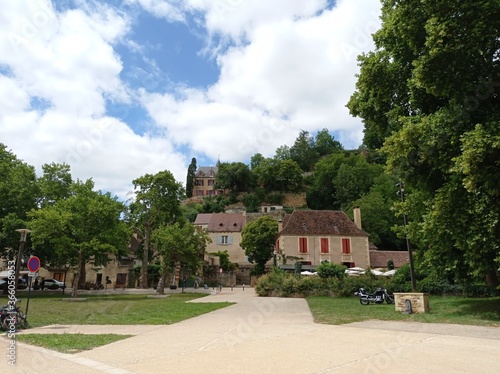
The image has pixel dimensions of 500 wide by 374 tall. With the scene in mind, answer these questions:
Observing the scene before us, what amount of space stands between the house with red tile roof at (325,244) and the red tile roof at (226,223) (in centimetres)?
2044

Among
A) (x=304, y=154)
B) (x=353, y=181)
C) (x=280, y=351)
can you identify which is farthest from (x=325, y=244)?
(x=304, y=154)

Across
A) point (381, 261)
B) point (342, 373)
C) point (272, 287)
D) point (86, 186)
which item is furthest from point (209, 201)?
point (342, 373)

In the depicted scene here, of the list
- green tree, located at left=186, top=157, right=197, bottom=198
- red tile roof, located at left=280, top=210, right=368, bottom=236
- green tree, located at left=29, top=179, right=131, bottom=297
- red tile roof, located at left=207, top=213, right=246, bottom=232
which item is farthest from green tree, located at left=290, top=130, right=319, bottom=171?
green tree, located at left=29, top=179, right=131, bottom=297

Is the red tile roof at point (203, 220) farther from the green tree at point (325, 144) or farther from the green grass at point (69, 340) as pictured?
the green grass at point (69, 340)

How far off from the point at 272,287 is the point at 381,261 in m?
22.4

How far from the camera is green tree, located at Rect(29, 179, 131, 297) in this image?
27125 millimetres

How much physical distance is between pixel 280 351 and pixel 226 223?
2272 inches

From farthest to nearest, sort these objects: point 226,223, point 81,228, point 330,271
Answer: point 226,223 → point 330,271 → point 81,228

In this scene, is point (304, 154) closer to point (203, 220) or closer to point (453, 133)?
point (203, 220)

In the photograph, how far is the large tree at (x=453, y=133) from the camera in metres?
12.1

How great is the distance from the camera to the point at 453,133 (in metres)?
13.3

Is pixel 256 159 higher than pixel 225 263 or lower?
higher

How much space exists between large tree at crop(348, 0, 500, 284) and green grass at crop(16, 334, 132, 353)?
37.2 feet

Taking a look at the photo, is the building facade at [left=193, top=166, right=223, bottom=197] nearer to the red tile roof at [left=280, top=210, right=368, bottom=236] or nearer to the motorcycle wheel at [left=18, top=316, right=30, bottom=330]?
the red tile roof at [left=280, top=210, right=368, bottom=236]
